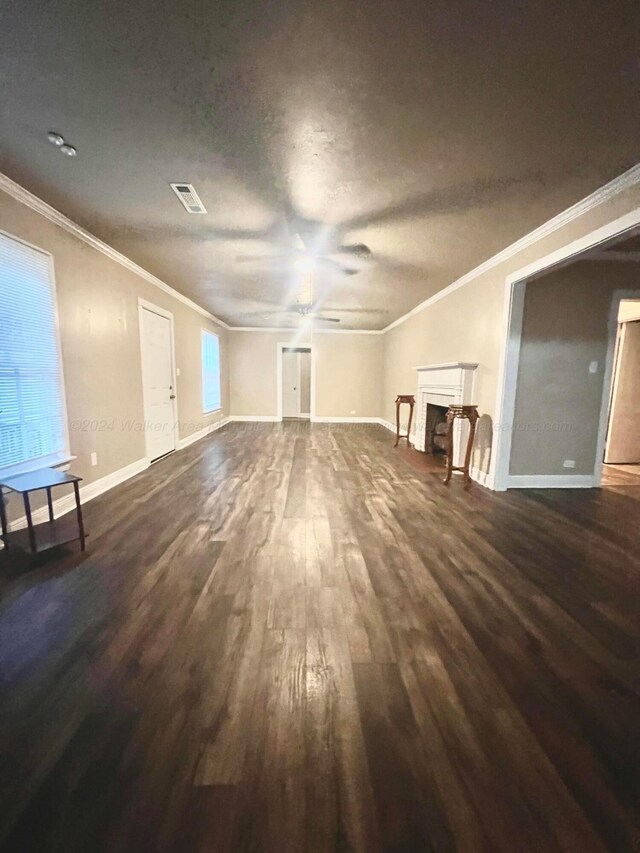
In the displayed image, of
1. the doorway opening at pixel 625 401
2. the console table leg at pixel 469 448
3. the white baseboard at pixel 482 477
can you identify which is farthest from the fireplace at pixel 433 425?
the doorway opening at pixel 625 401

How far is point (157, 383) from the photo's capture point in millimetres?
4746

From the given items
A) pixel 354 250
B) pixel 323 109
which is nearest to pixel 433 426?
pixel 354 250

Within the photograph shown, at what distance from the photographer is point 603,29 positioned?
4.19 ft

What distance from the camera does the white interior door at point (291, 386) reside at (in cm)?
1011

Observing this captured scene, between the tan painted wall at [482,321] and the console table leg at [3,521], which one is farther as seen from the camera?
the tan painted wall at [482,321]

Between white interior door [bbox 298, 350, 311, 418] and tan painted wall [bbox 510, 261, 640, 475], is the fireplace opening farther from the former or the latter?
white interior door [bbox 298, 350, 311, 418]

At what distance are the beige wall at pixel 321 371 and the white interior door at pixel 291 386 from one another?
1404mm

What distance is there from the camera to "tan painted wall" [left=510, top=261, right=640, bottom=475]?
346 cm

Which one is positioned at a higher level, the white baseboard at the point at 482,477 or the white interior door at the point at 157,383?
the white interior door at the point at 157,383

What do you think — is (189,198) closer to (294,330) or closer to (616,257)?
(616,257)

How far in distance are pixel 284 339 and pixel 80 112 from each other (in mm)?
6943

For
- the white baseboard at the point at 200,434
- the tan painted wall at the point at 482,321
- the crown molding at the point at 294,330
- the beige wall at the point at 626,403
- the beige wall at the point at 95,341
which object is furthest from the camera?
the crown molding at the point at 294,330

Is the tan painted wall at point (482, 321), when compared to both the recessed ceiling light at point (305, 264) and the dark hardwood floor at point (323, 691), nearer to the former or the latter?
the recessed ceiling light at point (305, 264)

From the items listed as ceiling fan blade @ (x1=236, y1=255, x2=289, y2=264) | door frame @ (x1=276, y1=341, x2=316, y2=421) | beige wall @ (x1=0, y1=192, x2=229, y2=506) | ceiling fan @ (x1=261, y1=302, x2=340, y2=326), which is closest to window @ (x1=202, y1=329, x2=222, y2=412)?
ceiling fan @ (x1=261, y1=302, x2=340, y2=326)
